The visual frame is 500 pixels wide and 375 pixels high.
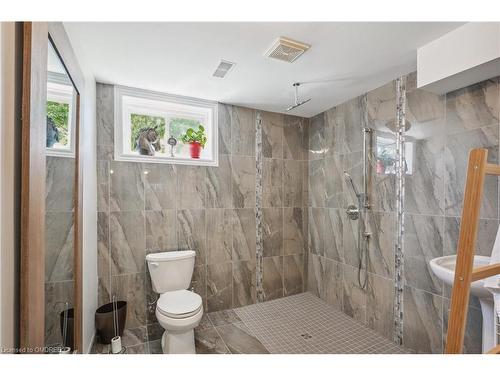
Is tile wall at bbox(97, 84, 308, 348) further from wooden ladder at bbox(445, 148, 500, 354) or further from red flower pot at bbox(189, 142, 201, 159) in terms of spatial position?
wooden ladder at bbox(445, 148, 500, 354)

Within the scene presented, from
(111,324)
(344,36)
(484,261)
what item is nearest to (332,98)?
(344,36)

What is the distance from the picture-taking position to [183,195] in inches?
97.0

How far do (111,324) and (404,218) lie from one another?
102 inches

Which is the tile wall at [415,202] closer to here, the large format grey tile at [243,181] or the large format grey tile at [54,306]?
the large format grey tile at [243,181]

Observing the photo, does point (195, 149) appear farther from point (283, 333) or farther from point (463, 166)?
point (463, 166)

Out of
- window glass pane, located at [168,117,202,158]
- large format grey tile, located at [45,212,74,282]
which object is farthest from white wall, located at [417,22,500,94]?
large format grey tile, located at [45,212,74,282]

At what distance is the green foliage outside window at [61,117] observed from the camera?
3.44ft

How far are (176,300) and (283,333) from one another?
1.02m

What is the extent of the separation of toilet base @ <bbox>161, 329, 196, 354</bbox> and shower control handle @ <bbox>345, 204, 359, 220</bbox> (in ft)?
5.95

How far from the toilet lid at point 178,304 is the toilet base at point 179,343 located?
0.62 feet

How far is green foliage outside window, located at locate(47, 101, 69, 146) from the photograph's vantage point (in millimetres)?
1048

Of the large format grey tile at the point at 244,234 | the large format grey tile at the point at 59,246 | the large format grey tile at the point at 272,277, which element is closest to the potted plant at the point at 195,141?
the large format grey tile at the point at 244,234
